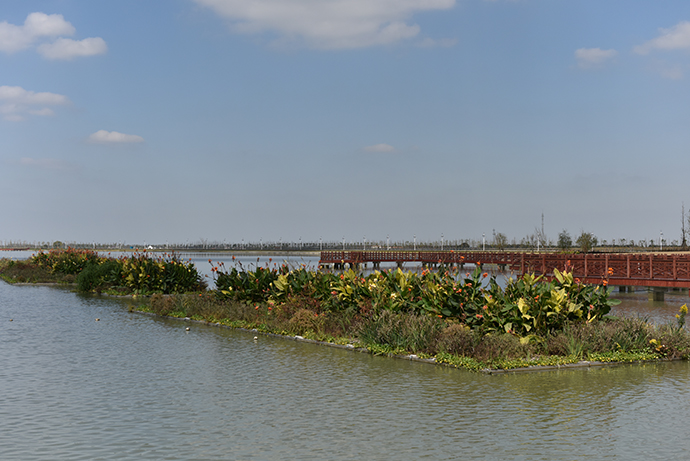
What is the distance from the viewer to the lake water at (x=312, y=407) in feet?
23.5

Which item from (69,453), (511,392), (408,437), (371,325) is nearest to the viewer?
(69,453)

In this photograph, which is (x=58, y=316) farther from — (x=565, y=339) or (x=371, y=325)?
(x=565, y=339)

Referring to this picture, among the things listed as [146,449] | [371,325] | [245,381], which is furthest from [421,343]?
[146,449]

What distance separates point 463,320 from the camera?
46.0 feet

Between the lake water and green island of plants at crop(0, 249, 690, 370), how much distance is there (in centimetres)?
70

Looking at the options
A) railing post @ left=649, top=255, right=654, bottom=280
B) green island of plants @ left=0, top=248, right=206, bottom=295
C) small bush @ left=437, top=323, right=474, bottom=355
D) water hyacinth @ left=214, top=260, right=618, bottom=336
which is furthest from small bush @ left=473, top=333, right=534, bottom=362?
railing post @ left=649, top=255, right=654, bottom=280

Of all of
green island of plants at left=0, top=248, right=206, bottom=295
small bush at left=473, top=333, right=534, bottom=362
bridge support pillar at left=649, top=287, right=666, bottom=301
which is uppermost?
green island of plants at left=0, top=248, right=206, bottom=295

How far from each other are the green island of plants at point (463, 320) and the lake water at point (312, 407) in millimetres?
699

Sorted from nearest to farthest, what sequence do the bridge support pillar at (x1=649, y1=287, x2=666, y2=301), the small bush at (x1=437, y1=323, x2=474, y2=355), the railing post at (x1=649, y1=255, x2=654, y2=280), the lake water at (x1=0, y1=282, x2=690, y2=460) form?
the lake water at (x1=0, y1=282, x2=690, y2=460) → the small bush at (x1=437, y1=323, x2=474, y2=355) → the bridge support pillar at (x1=649, y1=287, x2=666, y2=301) → the railing post at (x1=649, y1=255, x2=654, y2=280)

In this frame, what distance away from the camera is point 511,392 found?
10039mm

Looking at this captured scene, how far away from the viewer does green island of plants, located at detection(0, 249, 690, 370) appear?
12.7 m

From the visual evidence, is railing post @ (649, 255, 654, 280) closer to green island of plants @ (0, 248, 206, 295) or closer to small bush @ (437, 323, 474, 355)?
small bush @ (437, 323, 474, 355)

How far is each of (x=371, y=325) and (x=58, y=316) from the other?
1210 cm

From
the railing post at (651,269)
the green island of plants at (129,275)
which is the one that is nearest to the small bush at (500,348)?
the green island of plants at (129,275)
